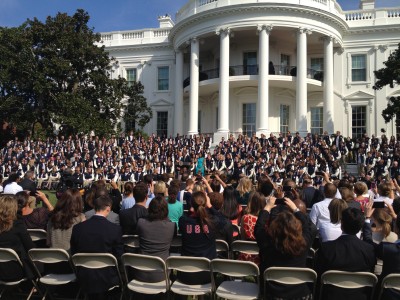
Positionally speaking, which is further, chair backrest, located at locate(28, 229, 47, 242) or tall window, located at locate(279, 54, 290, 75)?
tall window, located at locate(279, 54, 290, 75)

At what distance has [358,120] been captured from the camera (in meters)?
30.1

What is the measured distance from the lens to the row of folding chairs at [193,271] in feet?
13.5

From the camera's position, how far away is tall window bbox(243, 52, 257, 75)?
29337 mm

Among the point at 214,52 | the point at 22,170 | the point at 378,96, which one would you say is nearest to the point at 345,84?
the point at 378,96

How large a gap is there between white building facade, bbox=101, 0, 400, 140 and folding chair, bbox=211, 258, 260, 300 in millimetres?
21275

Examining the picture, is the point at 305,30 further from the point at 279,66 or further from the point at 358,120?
the point at 358,120

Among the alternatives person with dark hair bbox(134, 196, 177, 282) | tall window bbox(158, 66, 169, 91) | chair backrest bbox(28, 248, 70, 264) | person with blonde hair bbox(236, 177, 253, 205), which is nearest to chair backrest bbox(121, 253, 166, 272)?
person with dark hair bbox(134, 196, 177, 282)

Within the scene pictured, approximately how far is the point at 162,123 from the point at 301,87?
13122 mm

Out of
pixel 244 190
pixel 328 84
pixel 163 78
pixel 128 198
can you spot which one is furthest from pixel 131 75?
pixel 128 198

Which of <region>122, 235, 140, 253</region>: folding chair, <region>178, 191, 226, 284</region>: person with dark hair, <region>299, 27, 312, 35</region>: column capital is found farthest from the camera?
<region>299, 27, 312, 35</region>: column capital

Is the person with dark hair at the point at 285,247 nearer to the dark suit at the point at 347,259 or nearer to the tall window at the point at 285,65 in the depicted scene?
the dark suit at the point at 347,259

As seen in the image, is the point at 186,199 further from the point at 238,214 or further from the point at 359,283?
the point at 359,283

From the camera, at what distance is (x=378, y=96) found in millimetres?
29500

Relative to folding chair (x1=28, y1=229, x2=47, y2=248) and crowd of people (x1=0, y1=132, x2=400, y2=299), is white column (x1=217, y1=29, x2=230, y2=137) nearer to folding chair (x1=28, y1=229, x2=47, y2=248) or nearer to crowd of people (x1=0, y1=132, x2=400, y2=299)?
crowd of people (x1=0, y1=132, x2=400, y2=299)
